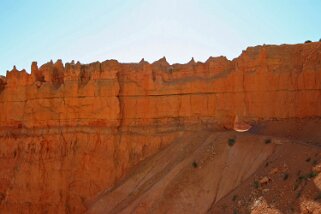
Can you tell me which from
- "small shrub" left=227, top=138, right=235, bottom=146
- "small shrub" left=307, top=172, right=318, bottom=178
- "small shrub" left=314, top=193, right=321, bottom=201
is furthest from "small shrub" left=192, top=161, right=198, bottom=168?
"small shrub" left=314, top=193, right=321, bottom=201

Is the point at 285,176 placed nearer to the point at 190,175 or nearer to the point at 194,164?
the point at 190,175

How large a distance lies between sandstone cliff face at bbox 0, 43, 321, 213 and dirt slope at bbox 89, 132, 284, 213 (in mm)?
1444

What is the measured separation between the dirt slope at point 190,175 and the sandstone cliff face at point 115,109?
1.44 metres

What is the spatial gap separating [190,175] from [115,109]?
→ 744 cm

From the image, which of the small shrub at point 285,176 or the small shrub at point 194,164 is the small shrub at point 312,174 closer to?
the small shrub at point 285,176

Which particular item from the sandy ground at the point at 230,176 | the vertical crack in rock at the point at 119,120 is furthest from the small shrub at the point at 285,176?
the vertical crack in rock at the point at 119,120

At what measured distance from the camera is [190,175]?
27125mm

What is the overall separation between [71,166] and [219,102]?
10401 mm

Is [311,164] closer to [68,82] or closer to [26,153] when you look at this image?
[68,82]

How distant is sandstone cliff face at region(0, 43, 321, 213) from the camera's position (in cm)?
2931

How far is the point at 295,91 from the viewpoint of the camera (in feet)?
95.5

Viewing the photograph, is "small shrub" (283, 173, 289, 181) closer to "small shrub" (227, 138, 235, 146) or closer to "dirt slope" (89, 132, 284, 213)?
"dirt slope" (89, 132, 284, 213)

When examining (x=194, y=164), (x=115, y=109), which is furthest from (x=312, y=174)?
(x=115, y=109)

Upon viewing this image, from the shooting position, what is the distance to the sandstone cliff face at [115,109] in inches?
1154
